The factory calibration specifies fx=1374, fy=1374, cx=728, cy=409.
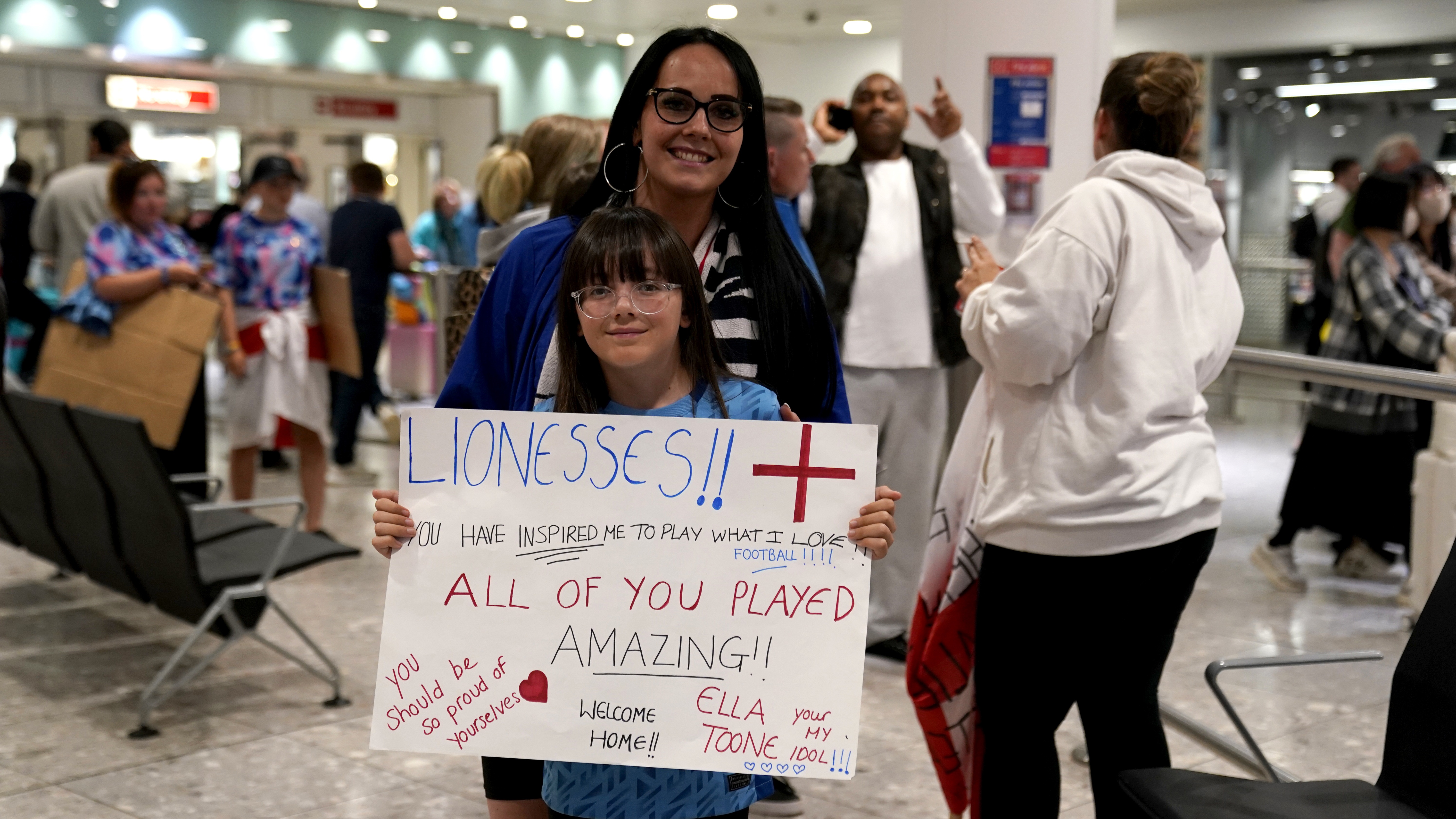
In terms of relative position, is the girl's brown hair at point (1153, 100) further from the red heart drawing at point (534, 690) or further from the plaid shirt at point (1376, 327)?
the plaid shirt at point (1376, 327)

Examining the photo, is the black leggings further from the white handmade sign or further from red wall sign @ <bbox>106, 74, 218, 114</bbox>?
red wall sign @ <bbox>106, 74, 218, 114</bbox>

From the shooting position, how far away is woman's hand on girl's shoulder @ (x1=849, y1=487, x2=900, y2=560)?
1.65 metres

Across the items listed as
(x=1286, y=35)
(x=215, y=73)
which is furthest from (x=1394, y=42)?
(x=215, y=73)

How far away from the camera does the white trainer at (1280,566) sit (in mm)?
5410

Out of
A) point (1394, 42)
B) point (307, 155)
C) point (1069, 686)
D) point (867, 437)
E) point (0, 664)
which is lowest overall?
point (0, 664)

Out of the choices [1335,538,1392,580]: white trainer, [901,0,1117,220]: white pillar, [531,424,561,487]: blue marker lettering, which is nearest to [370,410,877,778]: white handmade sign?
[531,424,561,487]: blue marker lettering

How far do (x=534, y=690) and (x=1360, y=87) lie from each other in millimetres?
14725

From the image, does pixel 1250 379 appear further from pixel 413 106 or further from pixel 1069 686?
pixel 1069 686

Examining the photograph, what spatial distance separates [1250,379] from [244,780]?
11.2 m

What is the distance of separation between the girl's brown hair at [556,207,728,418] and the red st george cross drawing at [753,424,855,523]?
0.40ft

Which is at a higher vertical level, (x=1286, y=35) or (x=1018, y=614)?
(x=1286, y=35)

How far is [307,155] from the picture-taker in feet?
46.7

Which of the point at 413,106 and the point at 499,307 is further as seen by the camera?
the point at 413,106

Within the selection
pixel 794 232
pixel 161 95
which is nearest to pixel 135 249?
pixel 794 232
